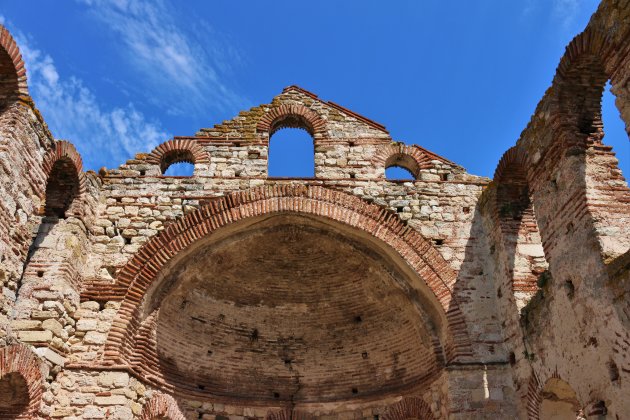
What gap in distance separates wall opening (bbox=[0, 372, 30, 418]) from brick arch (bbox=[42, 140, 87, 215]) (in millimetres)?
2854

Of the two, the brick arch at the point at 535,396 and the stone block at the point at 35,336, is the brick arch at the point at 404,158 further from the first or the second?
the stone block at the point at 35,336

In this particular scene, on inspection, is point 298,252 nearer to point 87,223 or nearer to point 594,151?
point 87,223

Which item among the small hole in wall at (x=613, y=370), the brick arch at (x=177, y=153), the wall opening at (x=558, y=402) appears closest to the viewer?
the small hole in wall at (x=613, y=370)

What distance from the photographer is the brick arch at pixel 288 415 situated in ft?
35.0

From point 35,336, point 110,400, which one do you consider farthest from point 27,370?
point 110,400

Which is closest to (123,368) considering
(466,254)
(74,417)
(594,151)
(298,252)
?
(74,417)

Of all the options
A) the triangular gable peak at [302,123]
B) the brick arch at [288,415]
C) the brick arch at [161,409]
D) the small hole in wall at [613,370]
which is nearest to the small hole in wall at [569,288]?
the small hole in wall at [613,370]

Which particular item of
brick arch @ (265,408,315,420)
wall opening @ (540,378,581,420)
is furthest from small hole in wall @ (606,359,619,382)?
brick arch @ (265,408,315,420)

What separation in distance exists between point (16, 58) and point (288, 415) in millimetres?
7397

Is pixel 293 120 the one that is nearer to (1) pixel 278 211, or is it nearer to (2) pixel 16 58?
(1) pixel 278 211

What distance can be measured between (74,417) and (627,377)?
7.07m

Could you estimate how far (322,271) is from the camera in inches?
431

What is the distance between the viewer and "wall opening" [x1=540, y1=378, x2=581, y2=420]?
26.4ft

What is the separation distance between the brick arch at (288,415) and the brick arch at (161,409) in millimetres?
1671
